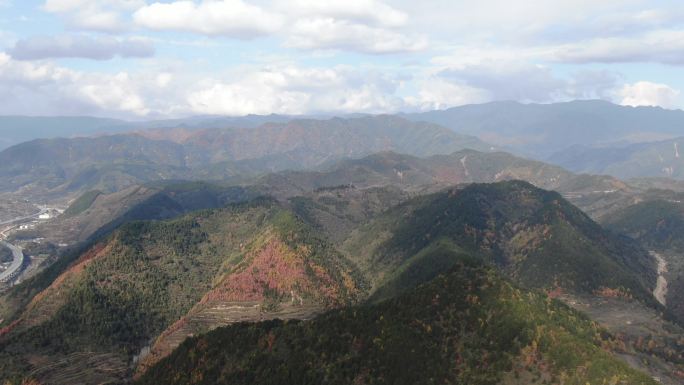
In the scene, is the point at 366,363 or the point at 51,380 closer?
the point at 366,363

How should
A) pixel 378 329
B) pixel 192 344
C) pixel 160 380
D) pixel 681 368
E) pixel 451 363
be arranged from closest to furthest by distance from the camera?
1. pixel 451 363
2. pixel 378 329
3. pixel 160 380
4. pixel 192 344
5. pixel 681 368

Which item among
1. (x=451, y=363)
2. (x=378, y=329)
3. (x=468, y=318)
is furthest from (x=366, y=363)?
(x=468, y=318)

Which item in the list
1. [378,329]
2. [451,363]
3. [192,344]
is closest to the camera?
[451,363]

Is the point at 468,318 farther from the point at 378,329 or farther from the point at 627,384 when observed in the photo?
the point at 627,384

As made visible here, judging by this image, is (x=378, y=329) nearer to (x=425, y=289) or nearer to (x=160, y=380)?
(x=425, y=289)

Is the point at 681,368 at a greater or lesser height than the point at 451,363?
lesser

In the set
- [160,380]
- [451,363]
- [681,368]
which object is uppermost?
[451,363]
